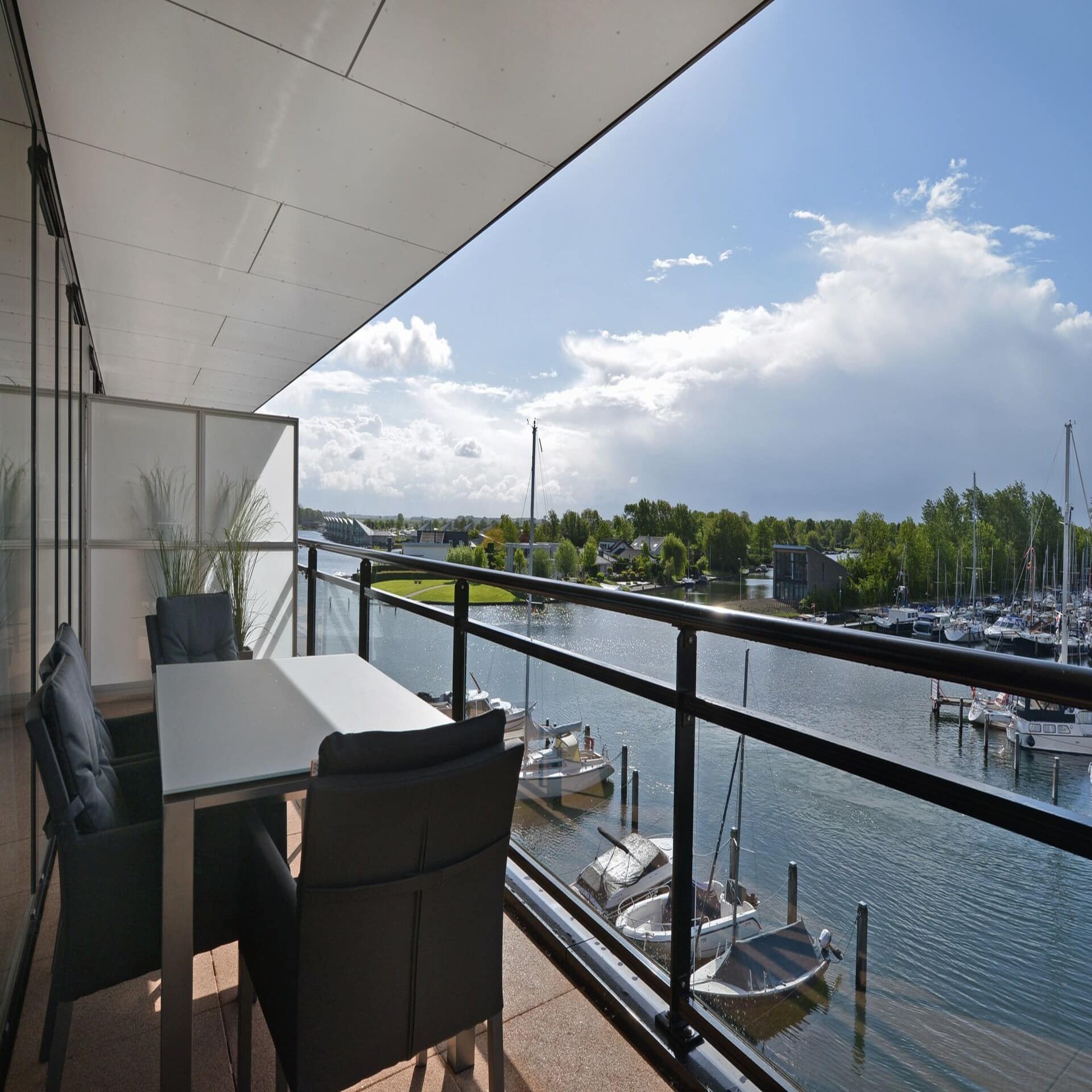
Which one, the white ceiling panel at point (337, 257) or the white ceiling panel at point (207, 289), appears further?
the white ceiling panel at point (207, 289)

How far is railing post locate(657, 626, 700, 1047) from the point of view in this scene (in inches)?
60.1

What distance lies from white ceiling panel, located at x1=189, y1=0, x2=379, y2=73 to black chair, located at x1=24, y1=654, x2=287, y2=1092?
1865mm

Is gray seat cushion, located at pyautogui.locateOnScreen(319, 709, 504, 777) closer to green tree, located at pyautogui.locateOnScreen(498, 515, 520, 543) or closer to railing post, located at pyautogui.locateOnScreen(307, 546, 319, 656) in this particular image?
railing post, located at pyautogui.locateOnScreen(307, 546, 319, 656)

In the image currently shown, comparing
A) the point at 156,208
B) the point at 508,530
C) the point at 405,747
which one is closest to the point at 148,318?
the point at 156,208

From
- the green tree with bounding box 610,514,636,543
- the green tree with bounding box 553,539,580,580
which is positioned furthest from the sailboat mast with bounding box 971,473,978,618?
the green tree with bounding box 553,539,580,580

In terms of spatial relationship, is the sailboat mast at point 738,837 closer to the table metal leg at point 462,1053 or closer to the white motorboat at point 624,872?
the white motorboat at point 624,872

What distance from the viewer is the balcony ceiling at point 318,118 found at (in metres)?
1.95

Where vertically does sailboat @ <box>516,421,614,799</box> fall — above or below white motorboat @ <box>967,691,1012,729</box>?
below

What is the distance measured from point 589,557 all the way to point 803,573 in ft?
23.2

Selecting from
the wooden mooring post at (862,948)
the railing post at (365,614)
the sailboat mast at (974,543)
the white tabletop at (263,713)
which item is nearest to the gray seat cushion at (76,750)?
the white tabletop at (263,713)

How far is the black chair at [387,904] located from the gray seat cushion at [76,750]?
0.47 m

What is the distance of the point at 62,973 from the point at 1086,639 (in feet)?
30.6

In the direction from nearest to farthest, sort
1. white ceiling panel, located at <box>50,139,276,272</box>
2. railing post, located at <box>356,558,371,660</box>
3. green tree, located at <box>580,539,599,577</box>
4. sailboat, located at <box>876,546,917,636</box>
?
white ceiling panel, located at <box>50,139,276,272</box>
railing post, located at <box>356,558,371,660</box>
sailboat, located at <box>876,546,917,636</box>
green tree, located at <box>580,539,599,577</box>

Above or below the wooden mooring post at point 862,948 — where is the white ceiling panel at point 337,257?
above
